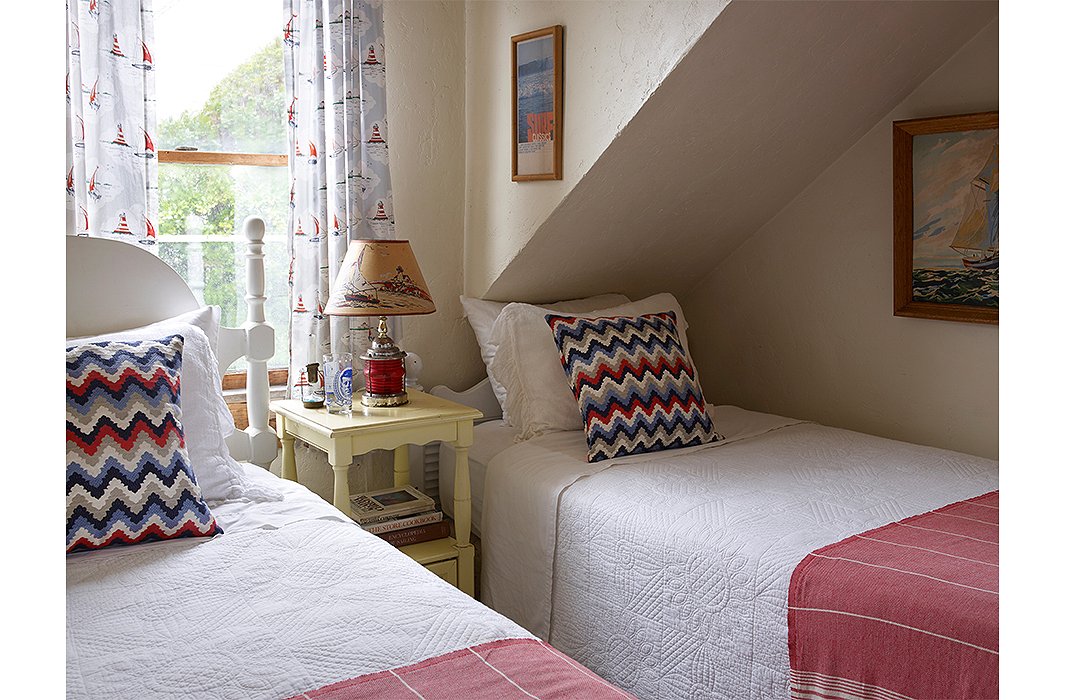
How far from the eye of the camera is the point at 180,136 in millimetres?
2783

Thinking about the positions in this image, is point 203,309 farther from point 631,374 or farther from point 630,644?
point 630,644

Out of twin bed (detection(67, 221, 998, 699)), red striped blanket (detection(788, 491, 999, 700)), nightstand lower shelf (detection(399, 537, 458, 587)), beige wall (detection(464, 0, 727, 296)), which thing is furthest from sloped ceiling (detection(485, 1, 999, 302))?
red striped blanket (detection(788, 491, 999, 700))

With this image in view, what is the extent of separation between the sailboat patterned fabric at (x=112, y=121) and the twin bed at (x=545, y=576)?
148 mm

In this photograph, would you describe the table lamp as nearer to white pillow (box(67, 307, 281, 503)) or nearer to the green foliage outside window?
the green foliage outside window

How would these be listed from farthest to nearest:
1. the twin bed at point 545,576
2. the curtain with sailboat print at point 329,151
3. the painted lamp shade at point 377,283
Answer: the curtain with sailboat print at point 329,151 → the painted lamp shade at point 377,283 → the twin bed at point 545,576

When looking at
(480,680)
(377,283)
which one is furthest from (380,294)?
(480,680)

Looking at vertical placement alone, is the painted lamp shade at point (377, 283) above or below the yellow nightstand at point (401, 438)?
above

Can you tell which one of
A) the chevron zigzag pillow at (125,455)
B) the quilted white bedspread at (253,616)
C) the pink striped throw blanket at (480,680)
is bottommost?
the pink striped throw blanket at (480,680)

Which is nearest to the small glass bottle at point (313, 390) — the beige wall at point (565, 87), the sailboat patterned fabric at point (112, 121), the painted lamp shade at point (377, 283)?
the painted lamp shade at point (377, 283)

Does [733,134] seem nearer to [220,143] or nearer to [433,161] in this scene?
[433,161]

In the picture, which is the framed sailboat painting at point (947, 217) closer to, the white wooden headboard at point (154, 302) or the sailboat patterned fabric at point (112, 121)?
the white wooden headboard at point (154, 302)

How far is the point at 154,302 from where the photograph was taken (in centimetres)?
241

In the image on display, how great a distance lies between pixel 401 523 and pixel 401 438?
0.29 meters

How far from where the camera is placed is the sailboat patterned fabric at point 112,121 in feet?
7.88
